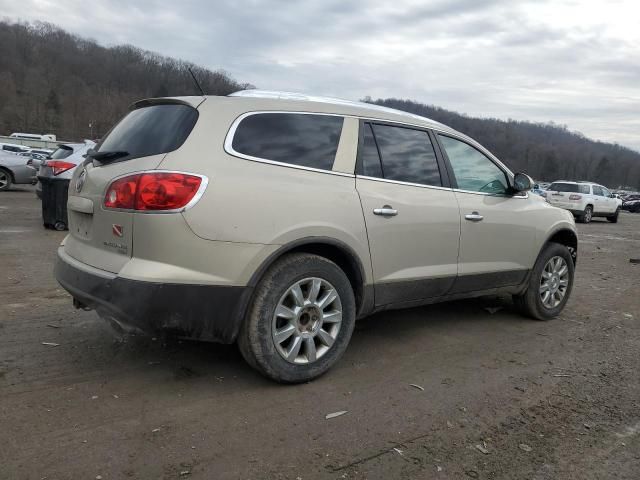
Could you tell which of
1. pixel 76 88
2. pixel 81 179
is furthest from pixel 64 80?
pixel 81 179

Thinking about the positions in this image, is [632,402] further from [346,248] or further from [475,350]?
[346,248]

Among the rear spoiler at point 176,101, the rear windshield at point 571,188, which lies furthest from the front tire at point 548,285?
the rear windshield at point 571,188

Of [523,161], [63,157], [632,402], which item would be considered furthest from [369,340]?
[523,161]

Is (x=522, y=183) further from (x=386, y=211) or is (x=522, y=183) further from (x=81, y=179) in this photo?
(x=81, y=179)

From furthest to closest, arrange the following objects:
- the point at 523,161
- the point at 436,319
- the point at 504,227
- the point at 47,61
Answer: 1. the point at 47,61
2. the point at 523,161
3. the point at 436,319
4. the point at 504,227

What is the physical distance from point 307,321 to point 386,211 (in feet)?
3.15

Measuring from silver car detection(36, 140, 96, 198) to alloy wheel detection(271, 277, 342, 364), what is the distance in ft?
22.2

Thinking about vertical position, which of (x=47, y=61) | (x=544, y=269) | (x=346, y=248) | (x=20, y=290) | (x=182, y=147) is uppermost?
(x=47, y=61)

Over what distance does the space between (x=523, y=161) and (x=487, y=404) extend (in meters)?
98.0

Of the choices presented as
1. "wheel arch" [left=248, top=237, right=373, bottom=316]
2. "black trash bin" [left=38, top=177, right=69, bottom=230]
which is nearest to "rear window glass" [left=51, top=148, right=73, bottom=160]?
"black trash bin" [left=38, top=177, right=69, bottom=230]

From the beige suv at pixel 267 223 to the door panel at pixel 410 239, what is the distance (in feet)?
0.04

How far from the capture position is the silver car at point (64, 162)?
8984 mm

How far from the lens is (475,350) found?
4.39 metres

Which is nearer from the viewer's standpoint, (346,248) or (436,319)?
(346,248)
